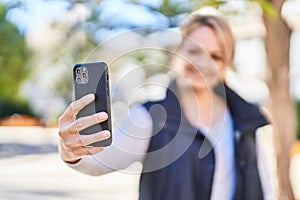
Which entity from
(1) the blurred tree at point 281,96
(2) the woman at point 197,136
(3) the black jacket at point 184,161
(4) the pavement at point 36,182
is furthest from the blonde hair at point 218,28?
(4) the pavement at point 36,182

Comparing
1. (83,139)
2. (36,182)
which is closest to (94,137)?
(83,139)

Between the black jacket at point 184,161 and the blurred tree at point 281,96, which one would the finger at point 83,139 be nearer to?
the black jacket at point 184,161

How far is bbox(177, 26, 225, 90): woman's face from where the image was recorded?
0.98 metres

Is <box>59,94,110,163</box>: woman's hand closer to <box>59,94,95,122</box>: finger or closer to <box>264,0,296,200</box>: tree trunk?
<box>59,94,95,122</box>: finger

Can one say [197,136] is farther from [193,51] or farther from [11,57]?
[11,57]

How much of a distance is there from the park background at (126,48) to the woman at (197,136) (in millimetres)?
114

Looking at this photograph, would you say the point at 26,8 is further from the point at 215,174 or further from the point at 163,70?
the point at 215,174

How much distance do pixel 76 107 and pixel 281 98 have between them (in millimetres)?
1435

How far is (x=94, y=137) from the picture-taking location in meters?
0.77

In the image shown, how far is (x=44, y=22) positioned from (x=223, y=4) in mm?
539

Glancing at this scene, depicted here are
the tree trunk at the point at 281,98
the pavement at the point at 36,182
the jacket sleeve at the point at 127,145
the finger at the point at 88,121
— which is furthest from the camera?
the pavement at the point at 36,182

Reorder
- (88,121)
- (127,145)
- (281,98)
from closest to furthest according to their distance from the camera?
(88,121) → (127,145) → (281,98)

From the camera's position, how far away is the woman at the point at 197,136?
0.93 m

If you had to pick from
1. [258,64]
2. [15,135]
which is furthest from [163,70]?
[15,135]
